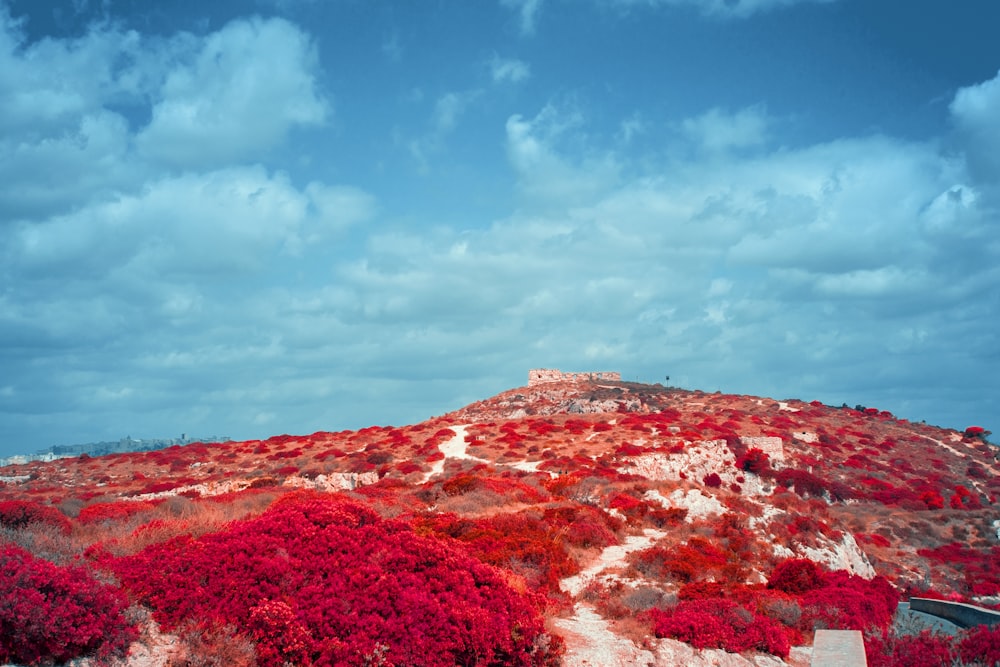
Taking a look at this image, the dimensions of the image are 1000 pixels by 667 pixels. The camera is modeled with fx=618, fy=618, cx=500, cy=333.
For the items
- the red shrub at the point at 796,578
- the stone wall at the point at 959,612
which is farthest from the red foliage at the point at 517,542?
the stone wall at the point at 959,612

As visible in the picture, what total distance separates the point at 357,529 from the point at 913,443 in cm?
7760

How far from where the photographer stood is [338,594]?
A: 415 inches

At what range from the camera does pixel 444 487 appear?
28.1m

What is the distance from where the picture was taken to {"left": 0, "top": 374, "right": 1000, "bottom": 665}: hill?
9.89 metres

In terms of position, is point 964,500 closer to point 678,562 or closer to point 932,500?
point 932,500

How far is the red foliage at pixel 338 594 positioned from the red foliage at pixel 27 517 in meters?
4.69

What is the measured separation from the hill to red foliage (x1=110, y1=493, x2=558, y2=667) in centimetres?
4

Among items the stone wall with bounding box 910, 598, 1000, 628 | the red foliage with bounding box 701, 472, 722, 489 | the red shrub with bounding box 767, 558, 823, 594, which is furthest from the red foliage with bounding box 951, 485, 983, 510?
the red shrub with bounding box 767, 558, 823, 594

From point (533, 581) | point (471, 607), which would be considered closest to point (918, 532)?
point (533, 581)

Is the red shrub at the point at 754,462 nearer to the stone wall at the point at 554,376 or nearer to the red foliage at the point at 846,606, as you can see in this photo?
the red foliage at the point at 846,606

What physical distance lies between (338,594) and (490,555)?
7075 mm

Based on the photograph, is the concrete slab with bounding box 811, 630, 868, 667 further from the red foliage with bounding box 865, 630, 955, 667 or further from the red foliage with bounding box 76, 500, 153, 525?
the red foliage with bounding box 76, 500, 153, 525

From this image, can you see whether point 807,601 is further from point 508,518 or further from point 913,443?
point 913,443

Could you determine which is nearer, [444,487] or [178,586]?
[178,586]
